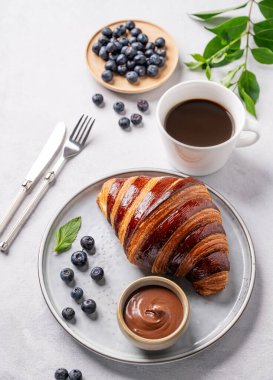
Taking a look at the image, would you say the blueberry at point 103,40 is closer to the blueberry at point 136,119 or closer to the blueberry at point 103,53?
the blueberry at point 103,53

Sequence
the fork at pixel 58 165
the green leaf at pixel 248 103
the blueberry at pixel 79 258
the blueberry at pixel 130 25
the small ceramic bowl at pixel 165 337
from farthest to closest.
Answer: the blueberry at pixel 130 25
the green leaf at pixel 248 103
the fork at pixel 58 165
the blueberry at pixel 79 258
the small ceramic bowl at pixel 165 337

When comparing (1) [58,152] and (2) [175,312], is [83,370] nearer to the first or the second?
(2) [175,312]

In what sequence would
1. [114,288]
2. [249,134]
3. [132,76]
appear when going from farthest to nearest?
[132,76], [249,134], [114,288]

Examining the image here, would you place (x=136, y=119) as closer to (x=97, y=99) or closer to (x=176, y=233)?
(x=97, y=99)

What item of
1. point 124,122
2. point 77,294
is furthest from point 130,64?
point 77,294

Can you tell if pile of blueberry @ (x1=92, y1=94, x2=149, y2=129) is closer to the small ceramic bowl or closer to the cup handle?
the cup handle

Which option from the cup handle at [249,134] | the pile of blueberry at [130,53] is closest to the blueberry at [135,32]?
the pile of blueberry at [130,53]
